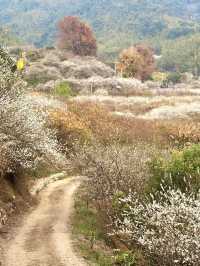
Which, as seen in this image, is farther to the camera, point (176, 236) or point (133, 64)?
point (133, 64)

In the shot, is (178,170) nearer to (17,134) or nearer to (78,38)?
(17,134)

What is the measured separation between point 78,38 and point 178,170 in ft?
380

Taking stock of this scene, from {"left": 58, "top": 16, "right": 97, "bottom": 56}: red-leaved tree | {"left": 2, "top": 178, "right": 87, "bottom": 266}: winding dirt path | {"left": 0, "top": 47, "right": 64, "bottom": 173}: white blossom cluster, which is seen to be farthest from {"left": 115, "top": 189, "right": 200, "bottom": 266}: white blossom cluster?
{"left": 58, "top": 16, "right": 97, "bottom": 56}: red-leaved tree

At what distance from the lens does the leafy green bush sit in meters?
25.3

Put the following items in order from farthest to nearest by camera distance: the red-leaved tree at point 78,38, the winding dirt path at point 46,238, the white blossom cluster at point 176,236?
the red-leaved tree at point 78,38
the winding dirt path at point 46,238
the white blossom cluster at point 176,236

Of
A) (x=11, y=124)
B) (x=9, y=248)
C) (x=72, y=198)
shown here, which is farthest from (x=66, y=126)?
(x=9, y=248)

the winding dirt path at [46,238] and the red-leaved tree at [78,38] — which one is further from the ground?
the red-leaved tree at [78,38]

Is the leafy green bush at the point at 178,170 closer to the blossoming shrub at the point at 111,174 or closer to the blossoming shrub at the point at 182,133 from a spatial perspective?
the blossoming shrub at the point at 111,174

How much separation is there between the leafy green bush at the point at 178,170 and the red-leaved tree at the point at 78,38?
113800mm

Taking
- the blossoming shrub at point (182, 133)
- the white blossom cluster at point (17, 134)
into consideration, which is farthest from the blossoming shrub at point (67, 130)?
the white blossom cluster at point (17, 134)

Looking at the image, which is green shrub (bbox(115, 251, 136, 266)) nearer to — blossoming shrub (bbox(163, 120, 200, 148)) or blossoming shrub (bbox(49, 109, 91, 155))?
blossoming shrub (bbox(49, 109, 91, 155))

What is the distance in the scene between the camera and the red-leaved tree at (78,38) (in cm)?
13850

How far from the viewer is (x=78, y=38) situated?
13825cm

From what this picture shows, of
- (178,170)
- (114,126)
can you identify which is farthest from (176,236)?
(114,126)
